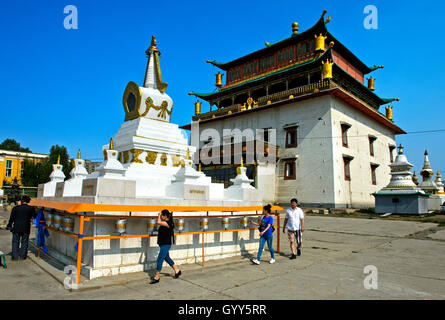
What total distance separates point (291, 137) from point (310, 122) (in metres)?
2.34

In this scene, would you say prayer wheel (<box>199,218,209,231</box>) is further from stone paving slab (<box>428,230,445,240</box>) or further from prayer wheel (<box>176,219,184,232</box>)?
stone paving slab (<box>428,230,445,240</box>)

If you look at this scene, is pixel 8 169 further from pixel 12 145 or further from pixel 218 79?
pixel 218 79

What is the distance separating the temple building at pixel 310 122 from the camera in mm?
25172

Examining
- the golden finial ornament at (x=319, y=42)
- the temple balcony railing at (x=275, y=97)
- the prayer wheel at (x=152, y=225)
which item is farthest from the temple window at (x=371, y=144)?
the prayer wheel at (x=152, y=225)

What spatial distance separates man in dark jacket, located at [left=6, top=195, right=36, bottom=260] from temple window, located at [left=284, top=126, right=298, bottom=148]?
2312 cm

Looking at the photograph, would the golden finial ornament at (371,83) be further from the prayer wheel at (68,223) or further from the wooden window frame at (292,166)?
the prayer wheel at (68,223)

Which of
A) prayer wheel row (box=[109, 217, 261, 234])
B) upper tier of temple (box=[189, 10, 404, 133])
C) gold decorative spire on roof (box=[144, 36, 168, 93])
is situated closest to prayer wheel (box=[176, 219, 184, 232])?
prayer wheel row (box=[109, 217, 261, 234])

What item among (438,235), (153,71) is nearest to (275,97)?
(438,235)

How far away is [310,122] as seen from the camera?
26.5 m

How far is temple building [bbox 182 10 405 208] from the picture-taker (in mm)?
25172

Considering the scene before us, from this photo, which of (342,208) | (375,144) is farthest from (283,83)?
(342,208)

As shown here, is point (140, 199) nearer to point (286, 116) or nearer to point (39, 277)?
point (39, 277)
